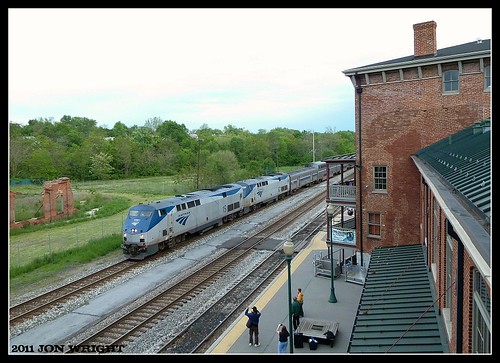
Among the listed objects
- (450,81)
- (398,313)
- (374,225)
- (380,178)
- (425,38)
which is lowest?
(398,313)

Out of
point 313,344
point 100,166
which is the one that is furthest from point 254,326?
point 100,166

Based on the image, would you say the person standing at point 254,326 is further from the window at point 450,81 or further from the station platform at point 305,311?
the window at point 450,81

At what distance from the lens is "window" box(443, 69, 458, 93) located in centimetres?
1800

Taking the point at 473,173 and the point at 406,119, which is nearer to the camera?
the point at 473,173

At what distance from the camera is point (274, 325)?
577 inches

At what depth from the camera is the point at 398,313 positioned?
33.7 feet

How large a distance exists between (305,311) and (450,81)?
38.7 feet

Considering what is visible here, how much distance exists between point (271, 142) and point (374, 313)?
311 ft

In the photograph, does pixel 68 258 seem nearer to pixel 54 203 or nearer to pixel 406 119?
pixel 54 203

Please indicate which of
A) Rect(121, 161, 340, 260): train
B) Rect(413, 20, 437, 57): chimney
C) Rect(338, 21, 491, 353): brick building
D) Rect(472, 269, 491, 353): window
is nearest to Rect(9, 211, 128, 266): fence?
Rect(121, 161, 340, 260): train

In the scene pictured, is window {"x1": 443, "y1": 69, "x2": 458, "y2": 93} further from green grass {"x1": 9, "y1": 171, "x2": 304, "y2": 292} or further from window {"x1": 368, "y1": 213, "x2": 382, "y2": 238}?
green grass {"x1": 9, "y1": 171, "x2": 304, "y2": 292}

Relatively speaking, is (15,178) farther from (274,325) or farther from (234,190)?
(274,325)

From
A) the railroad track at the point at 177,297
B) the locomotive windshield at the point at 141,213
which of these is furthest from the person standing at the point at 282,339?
the locomotive windshield at the point at 141,213

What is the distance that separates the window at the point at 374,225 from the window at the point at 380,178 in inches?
53.2
